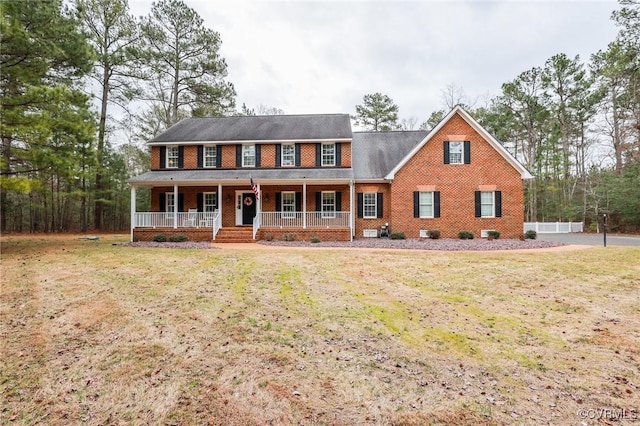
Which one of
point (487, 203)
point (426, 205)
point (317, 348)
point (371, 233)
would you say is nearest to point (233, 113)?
point (371, 233)

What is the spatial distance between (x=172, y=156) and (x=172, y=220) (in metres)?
4.75

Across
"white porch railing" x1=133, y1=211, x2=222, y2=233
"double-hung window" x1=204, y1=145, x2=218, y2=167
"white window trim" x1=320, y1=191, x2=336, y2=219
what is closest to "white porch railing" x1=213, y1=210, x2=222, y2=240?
"white porch railing" x1=133, y1=211, x2=222, y2=233

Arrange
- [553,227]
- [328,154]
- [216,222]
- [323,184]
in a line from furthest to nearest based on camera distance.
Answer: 1. [553,227]
2. [328,154]
3. [323,184]
4. [216,222]

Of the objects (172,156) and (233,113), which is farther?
(233,113)

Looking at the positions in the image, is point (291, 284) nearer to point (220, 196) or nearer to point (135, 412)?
point (135, 412)

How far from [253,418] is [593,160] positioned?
38912mm

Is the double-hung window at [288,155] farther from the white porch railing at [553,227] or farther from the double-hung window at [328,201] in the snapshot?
the white porch railing at [553,227]

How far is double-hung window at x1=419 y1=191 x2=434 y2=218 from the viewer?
17.1 metres

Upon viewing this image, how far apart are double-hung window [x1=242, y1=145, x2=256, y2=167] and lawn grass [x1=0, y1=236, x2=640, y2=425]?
39.3 ft

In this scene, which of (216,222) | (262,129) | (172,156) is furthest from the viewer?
(262,129)

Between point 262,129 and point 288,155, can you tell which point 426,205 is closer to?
point 288,155

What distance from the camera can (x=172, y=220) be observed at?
17406 mm

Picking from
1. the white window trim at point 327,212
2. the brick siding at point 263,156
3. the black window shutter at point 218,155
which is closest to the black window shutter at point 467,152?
the brick siding at point 263,156

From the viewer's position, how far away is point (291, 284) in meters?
7.21
